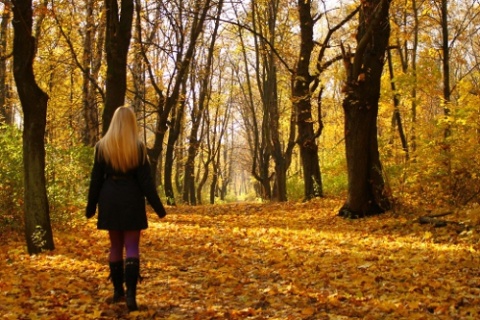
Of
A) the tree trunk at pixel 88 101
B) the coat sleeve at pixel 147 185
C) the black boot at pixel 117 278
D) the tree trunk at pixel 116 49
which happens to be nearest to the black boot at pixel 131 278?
the black boot at pixel 117 278

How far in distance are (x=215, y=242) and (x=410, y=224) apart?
12.4ft

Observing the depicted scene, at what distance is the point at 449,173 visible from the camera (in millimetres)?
10688

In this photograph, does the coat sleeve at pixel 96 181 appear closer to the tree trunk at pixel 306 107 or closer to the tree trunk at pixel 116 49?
the tree trunk at pixel 116 49

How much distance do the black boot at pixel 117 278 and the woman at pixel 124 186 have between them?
0.80 ft

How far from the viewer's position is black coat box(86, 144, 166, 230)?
448cm

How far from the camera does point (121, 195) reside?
4.50 meters

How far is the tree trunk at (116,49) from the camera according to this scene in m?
10.9

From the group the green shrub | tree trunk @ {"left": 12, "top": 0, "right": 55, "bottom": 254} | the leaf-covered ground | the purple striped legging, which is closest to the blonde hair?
the purple striped legging

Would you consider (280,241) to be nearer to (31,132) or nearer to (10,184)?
(31,132)

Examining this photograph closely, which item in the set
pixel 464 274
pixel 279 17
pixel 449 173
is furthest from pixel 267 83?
pixel 464 274

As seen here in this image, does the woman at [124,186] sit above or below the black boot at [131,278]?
above

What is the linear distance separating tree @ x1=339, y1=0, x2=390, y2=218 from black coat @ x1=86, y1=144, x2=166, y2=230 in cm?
694

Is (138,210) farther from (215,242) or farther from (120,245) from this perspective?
(215,242)

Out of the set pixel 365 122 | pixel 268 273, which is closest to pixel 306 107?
pixel 365 122
